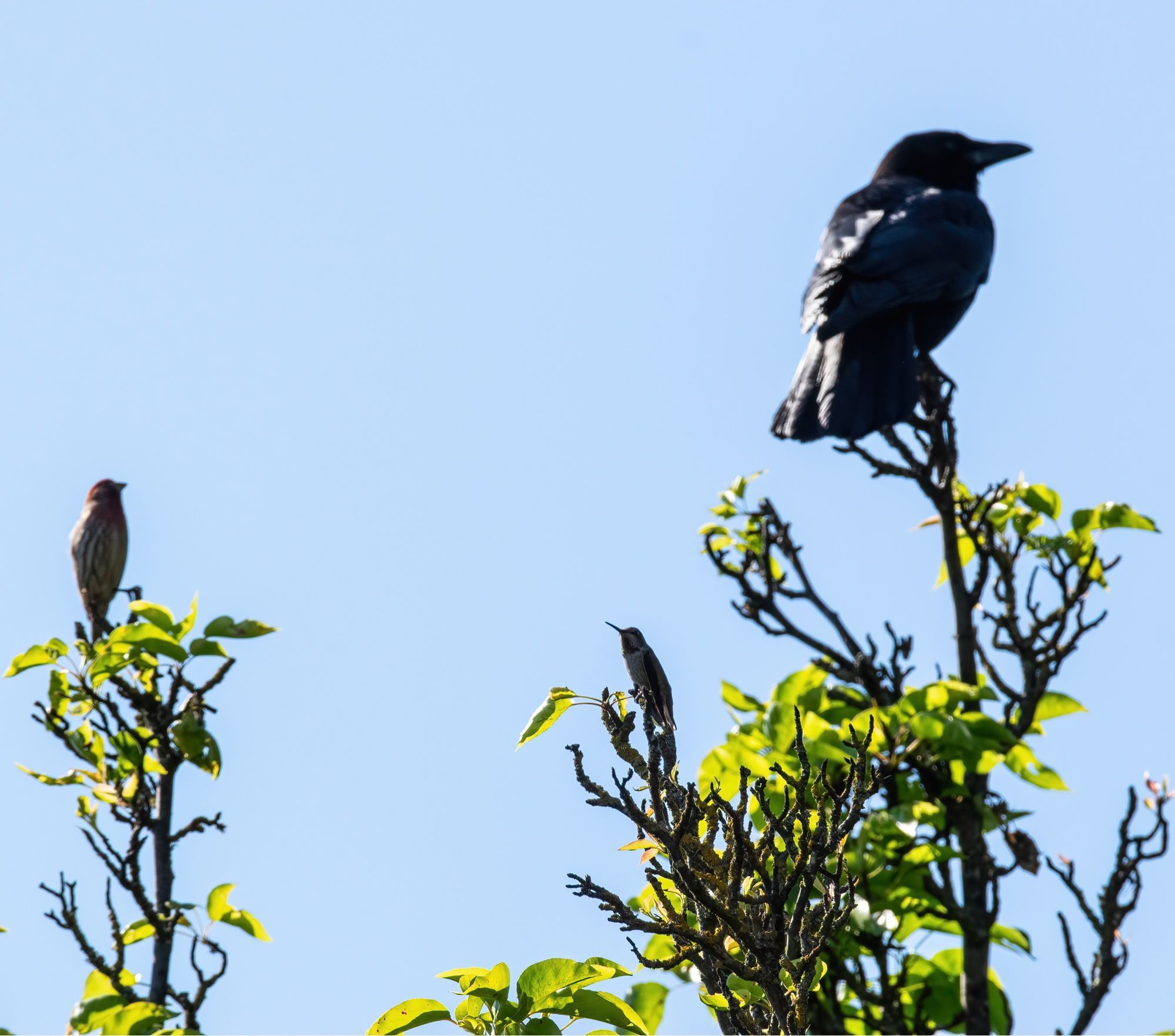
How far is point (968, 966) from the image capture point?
4664mm

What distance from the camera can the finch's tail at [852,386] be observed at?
575cm

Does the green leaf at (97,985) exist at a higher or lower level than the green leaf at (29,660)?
lower

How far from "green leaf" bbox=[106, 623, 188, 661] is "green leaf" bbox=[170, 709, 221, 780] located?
14.9 inches

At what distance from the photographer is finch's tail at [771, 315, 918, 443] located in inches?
227

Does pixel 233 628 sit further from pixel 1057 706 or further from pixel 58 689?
pixel 1057 706

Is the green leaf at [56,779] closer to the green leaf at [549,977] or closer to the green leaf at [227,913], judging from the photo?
the green leaf at [227,913]

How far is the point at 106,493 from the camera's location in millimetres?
6199

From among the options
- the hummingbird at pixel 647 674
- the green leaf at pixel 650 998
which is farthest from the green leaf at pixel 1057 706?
the hummingbird at pixel 647 674

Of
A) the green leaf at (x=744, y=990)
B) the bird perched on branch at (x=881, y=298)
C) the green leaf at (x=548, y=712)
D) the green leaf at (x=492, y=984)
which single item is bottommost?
the green leaf at (x=744, y=990)

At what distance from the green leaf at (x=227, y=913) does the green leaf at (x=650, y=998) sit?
0.99m

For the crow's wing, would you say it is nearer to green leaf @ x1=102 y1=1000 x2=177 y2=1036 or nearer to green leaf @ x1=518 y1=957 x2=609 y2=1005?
green leaf @ x1=102 y1=1000 x2=177 y2=1036

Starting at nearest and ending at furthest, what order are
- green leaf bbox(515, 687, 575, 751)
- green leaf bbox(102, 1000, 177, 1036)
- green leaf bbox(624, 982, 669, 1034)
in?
green leaf bbox(515, 687, 575, 751), green leaf bbox(102, 1000, 177, 1036), green leaf bbox(624, 982, 669, 1034)

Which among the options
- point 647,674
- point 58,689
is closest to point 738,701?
point 58,689

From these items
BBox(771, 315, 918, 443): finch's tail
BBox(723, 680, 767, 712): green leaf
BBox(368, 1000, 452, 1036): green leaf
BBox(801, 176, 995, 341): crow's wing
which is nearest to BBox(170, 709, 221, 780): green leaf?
BBox(723, 680, 767, 712): green leaf
